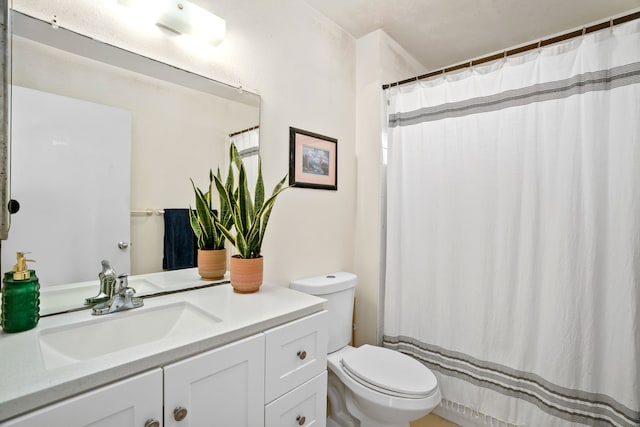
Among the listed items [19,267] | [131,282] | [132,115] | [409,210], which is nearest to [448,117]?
[409,210]

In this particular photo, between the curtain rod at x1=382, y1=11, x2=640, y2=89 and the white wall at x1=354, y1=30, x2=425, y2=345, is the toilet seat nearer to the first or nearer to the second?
the white wall at x1=354, y1=30, x2=425, y2=345

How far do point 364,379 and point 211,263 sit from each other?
35.6 inches

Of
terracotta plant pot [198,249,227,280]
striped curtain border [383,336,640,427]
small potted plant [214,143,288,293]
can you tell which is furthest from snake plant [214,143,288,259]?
striped curtain border [383,336,640,427]

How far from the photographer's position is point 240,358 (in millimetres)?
912

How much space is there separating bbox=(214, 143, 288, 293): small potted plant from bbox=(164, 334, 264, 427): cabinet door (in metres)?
0.35

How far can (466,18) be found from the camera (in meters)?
1.89

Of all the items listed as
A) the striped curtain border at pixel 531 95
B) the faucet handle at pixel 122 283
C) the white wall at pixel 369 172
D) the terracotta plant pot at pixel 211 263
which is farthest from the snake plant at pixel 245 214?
the striped curtain border at pixel 531 95

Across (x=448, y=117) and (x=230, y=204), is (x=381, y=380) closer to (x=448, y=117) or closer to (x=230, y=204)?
(x=230, y=204)

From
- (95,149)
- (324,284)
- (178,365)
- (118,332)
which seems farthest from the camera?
(324,284)

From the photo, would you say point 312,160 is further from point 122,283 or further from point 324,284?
point 122,283

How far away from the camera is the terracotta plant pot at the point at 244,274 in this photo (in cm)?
127

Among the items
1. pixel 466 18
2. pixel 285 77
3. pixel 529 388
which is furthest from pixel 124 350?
pixel 466 18

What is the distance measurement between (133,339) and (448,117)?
73.9 inches

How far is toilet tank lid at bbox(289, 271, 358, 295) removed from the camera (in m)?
1.64
